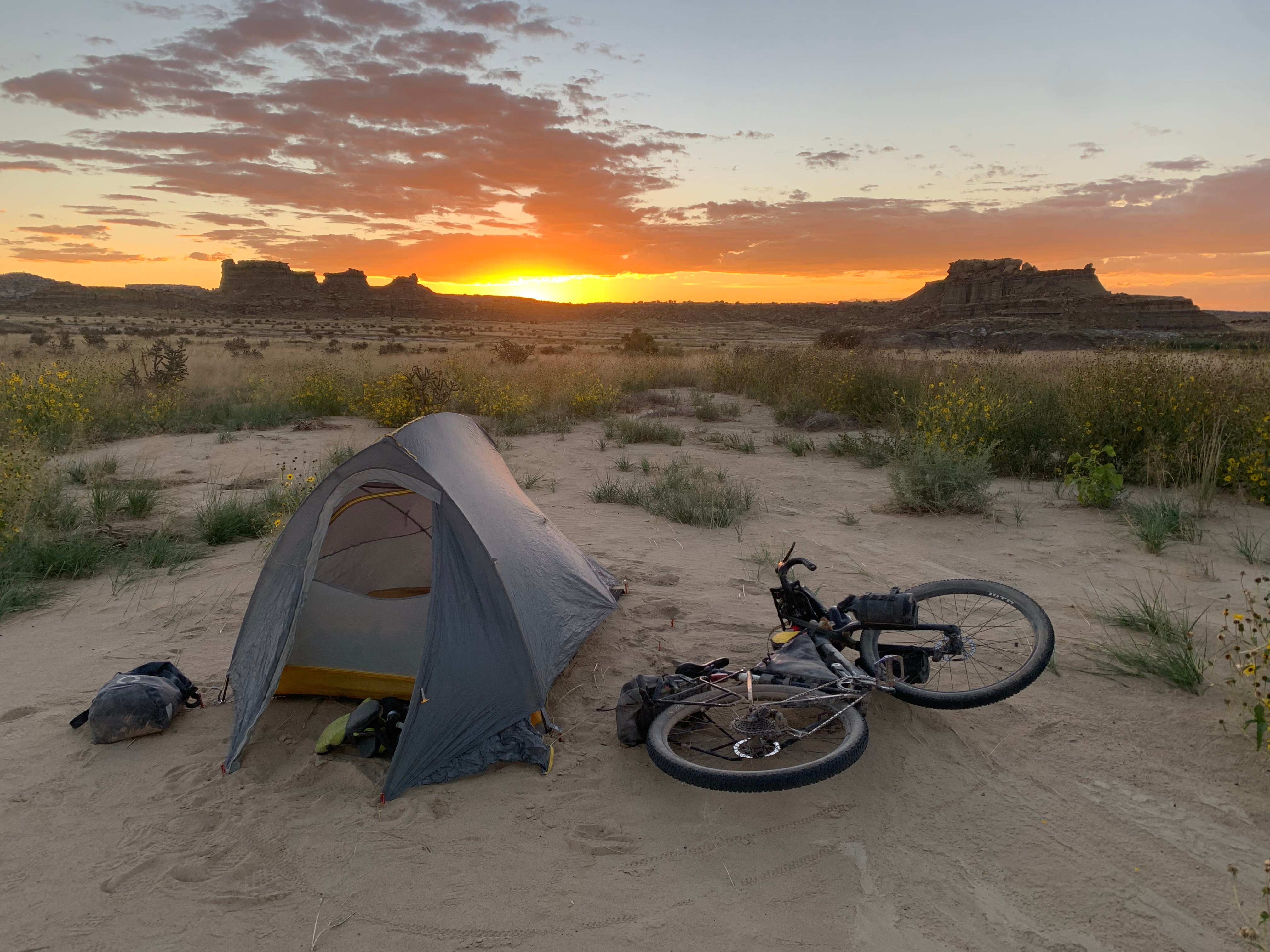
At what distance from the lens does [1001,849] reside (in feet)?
10.2

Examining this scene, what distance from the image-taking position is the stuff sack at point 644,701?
3.86m

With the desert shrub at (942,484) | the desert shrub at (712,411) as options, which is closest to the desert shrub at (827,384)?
the desert shrub at (712,411)

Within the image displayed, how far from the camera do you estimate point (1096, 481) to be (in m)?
7.62

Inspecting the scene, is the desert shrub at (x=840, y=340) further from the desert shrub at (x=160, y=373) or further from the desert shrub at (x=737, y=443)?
the desert shrub at (x=160, y=373)

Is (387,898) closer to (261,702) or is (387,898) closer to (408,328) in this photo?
(261,702)

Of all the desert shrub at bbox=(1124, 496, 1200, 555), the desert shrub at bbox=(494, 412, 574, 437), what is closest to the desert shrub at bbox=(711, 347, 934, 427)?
the desert shrub at bbox=(1124, 496, 1200, 555)

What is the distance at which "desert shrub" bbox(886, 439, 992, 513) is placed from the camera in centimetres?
798

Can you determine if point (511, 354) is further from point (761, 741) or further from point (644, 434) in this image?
point (761, 741)

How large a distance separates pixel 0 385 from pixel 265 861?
1218 centimetres

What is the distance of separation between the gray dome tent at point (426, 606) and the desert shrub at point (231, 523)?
2.99 meters

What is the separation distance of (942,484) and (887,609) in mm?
4611

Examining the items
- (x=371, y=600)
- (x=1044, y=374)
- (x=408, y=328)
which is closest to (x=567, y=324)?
(x=408, y=328)

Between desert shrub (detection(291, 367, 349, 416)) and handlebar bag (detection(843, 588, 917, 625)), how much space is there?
43.3ft

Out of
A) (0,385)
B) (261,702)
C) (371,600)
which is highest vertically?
(0,385)
